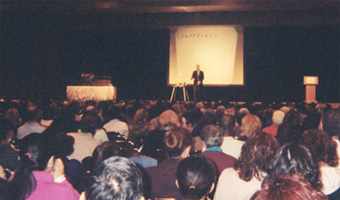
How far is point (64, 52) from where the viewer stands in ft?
56.5

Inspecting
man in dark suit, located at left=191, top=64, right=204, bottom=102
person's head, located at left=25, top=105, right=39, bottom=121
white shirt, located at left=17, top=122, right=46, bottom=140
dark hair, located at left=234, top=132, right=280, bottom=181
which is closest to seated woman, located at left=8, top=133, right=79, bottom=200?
dark hair, located at left=234, top=132, right=280, bottom=181

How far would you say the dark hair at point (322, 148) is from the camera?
2730 mm

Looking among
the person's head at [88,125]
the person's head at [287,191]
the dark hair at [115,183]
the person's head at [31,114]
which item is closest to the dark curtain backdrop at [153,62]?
the person's head at [31,114]

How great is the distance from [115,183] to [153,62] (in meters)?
15.8

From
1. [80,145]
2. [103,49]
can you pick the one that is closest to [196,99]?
[103,49]

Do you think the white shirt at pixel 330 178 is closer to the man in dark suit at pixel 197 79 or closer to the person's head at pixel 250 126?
the person's head at pixel 250 126

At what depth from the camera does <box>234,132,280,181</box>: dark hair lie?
2485 mm

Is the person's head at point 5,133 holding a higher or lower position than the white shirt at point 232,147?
higher

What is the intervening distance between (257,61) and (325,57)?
8.40 feet

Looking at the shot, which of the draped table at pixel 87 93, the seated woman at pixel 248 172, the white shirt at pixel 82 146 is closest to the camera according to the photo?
the seated woman at pixel 248 172

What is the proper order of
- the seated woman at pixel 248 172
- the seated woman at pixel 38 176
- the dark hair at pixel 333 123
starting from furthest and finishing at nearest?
the dark hair at pixel 333 123 → the seated woman at pixel 248 172 → the seated woman at pixel 38 176

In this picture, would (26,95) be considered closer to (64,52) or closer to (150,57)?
(64,52)

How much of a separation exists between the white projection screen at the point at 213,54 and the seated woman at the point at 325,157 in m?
13.1

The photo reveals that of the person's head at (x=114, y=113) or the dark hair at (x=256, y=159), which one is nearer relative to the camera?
the dark hair at (x=256, y=159)
